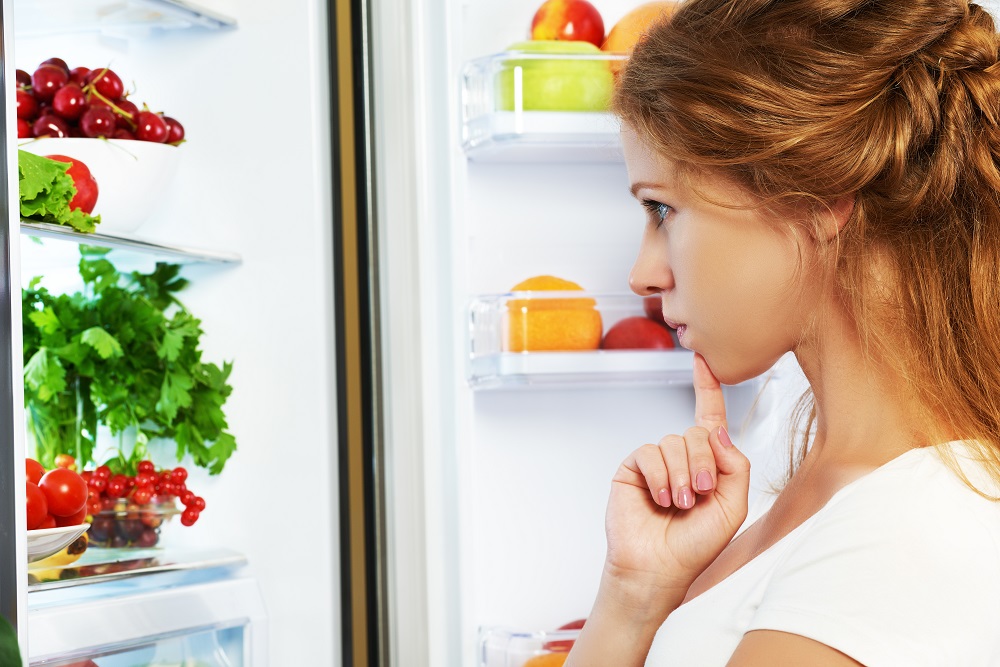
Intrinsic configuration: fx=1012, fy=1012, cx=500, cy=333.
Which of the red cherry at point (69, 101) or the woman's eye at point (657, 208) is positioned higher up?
the red cherry at point (69, 101)

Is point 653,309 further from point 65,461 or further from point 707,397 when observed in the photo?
point 65,461

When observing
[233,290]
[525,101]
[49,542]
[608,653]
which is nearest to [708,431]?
[608,653]

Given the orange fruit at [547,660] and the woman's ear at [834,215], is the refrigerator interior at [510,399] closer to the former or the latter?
the orange fruit at [547,660]

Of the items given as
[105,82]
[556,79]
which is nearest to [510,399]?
[556,79]

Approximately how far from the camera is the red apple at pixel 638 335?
131cm

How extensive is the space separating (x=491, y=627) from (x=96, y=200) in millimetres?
746

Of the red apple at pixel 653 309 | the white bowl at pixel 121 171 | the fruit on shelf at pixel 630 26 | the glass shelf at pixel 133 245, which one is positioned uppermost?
→ the fruit on shelf at pixel 630 26

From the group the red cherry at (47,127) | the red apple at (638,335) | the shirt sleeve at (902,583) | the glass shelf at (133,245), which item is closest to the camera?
the shirt sleeve at (902,583)

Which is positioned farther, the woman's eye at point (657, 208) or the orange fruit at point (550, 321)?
the orange fruit at point (550, 321)

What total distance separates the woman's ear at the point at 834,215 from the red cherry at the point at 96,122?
2.88ft

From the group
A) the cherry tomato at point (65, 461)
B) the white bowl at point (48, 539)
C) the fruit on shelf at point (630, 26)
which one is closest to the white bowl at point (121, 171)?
the cherry tomato at point (65, 461)

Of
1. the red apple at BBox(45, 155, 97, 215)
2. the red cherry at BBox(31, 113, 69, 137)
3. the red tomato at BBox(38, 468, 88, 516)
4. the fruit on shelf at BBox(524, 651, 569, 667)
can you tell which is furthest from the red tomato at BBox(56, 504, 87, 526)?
the fruit on shelf at BBox(524, 651, 569, 667)

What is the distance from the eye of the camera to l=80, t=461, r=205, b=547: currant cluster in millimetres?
1283

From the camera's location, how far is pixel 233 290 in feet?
4.67
